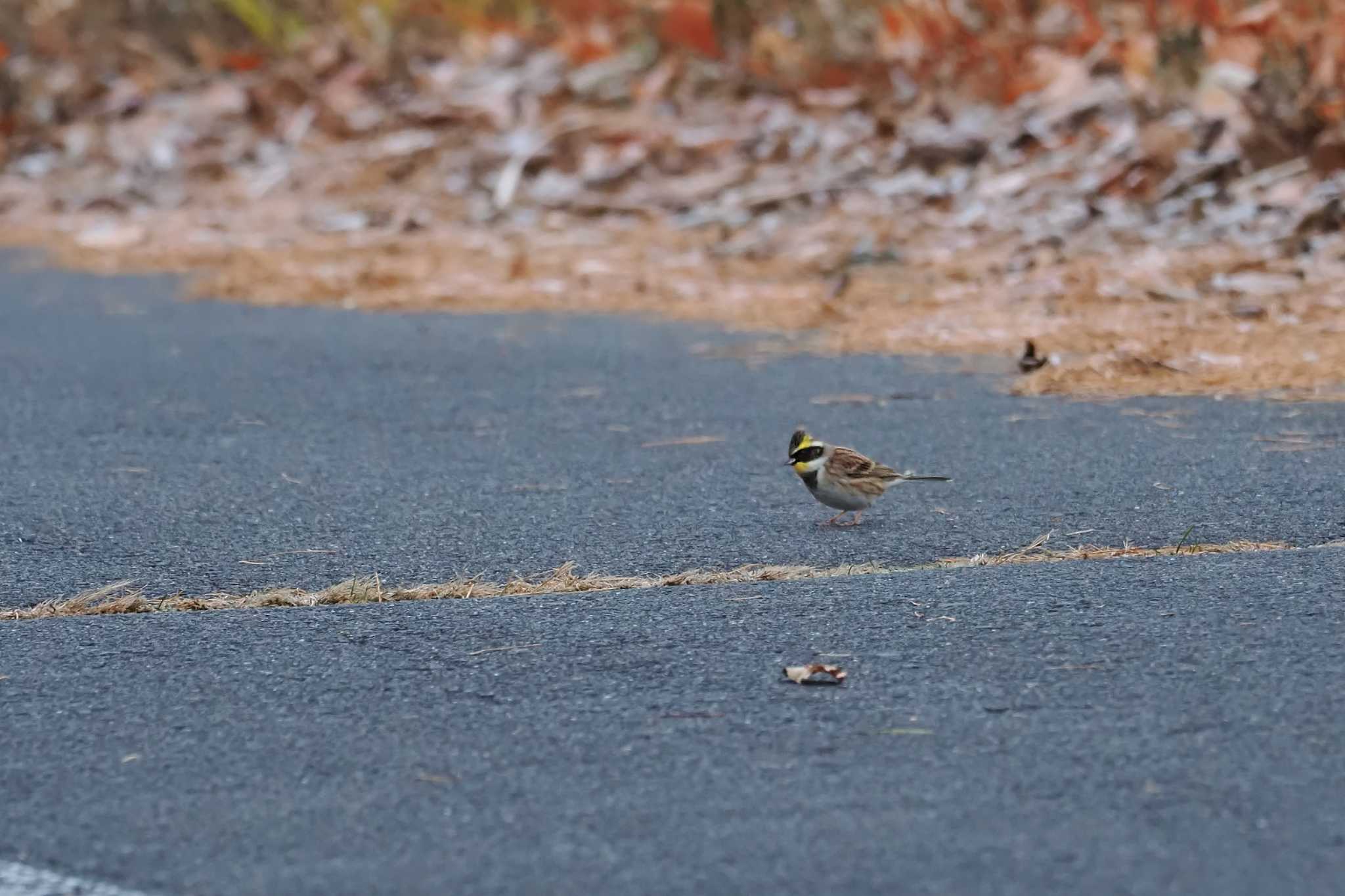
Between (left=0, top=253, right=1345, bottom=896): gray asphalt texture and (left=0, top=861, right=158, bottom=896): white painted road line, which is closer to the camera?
(left=0, top=861, right=158, bottom=896): white painted road line

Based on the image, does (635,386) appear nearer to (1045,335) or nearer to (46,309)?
(1045,335)

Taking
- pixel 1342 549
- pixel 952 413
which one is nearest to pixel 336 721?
pixel 1342 549

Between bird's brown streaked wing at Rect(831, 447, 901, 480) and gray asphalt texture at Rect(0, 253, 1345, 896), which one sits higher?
bird's brown streaked wing at Rect(831, 447, 901, 480)

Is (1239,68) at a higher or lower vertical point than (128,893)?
higher

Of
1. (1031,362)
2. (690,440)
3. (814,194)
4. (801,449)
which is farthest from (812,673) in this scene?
(814,194)

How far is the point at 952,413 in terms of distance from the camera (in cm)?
737

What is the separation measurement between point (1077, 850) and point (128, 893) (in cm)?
156

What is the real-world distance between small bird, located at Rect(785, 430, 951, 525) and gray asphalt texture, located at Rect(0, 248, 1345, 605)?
9 centimetres

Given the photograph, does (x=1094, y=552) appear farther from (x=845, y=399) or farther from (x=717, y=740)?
(x=845, y=399)

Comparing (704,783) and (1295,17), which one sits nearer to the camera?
(704,783)

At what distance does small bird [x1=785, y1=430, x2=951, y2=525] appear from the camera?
5691 mm

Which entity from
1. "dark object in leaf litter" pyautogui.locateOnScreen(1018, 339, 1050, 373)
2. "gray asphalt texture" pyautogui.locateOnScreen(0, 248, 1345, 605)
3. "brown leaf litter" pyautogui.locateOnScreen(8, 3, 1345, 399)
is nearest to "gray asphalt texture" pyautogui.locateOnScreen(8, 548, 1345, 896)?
"gray asphalt texture" pyautogui.locateOnScreen(0, 248, 1345, 605)

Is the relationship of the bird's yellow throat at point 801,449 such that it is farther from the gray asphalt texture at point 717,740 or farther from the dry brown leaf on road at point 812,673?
the dry brown leaf on road at point 812,673

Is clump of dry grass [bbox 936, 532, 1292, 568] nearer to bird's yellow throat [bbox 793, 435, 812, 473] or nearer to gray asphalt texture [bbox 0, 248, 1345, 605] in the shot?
gray asphalt texture [bbox 0, 248, 1345, 605]
